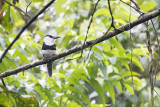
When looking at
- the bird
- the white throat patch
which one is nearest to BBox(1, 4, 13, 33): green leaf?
the bird

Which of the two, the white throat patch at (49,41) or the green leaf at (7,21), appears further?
the white throat patch at (49,41)

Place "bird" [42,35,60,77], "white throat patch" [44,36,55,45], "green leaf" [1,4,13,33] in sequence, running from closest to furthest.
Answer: "green leaf" [1,4,13,33] → "bird" [42,35,60,77] → "white throat patch" [44,36,55,45]

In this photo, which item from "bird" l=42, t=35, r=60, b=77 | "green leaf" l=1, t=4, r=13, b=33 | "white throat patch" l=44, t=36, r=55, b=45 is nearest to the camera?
"green leaf" l=1, t=4, r=13, b=33

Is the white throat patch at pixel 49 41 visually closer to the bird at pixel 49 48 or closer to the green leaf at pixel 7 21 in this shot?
the bird at pixel 49 48

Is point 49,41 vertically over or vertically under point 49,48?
over

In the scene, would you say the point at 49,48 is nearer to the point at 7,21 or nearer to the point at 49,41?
the point at 49,41

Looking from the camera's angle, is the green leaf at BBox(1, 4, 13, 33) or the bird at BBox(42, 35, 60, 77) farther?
the bird at BBox(42, 35, 60, 77)

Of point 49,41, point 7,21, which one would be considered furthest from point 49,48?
point 7,21

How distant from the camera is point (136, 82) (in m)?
2.82

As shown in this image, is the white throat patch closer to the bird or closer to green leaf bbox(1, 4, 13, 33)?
the bird

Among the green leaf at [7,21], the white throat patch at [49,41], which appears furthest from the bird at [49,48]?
the green leaf at [7,21]

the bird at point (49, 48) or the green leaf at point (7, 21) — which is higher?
the bird at point (49, 48)

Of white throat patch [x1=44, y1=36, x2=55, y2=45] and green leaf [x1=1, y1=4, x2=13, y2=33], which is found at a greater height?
white throat patch [x1=44, y1=36, x2=55, y2=45]

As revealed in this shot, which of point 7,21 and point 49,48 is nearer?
point 7,21
